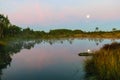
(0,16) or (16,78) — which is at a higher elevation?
(0,16)

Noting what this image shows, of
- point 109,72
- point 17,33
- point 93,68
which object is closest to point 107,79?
point 109,72

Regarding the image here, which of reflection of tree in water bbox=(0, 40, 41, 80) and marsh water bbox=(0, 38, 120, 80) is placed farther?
reflection of tree in water bbox=(0, 40, 41, 80)

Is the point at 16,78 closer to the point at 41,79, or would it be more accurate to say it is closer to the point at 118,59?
the point at 41,79

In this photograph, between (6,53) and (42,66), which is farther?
(6,53)

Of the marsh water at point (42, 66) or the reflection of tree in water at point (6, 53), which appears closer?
the marsh water at point (42, 66)

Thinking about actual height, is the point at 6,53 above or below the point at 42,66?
above

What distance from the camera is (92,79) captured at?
66.2ft

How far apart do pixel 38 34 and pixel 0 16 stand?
73.9m

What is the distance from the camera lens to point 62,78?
82.4 feet

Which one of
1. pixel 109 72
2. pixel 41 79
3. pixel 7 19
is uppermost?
pixel 7 19

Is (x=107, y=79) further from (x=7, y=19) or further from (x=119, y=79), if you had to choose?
Result: (x=7, y=19)

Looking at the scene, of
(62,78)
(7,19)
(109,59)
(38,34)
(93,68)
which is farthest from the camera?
(38,34)

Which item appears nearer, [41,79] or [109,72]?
[109,72]

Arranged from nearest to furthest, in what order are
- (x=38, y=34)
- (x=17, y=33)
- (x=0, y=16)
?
(x=0, y=16) → (x=17, y=33) → (x=38, y=34)
